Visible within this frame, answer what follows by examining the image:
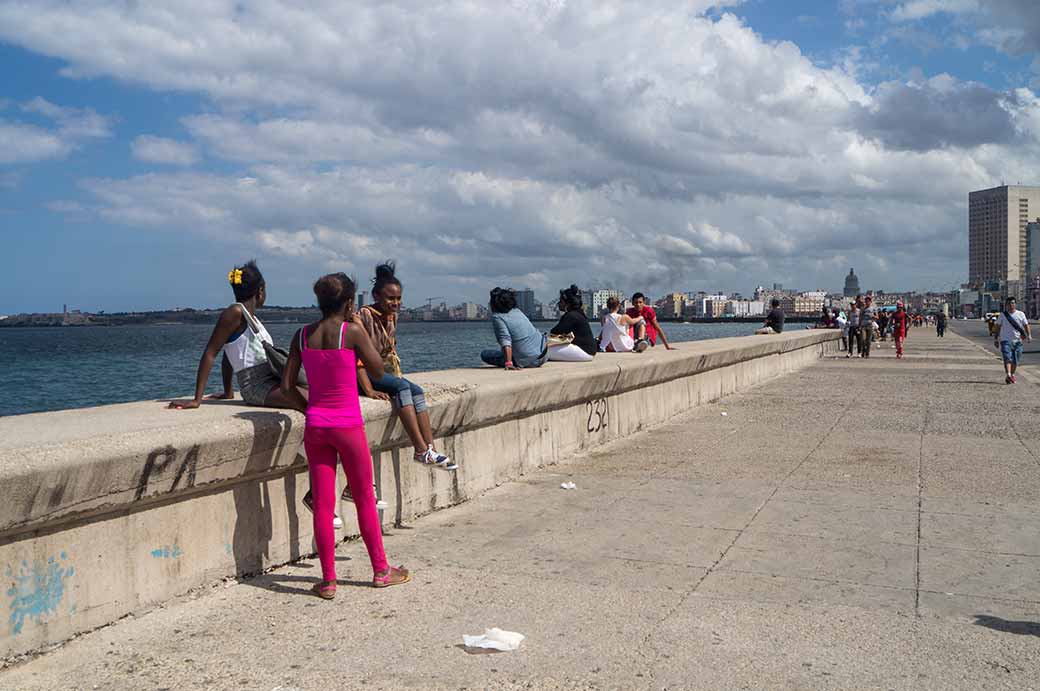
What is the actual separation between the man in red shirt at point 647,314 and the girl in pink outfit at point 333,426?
40.5 feet

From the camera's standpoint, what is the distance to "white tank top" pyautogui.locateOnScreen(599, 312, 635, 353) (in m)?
16.0

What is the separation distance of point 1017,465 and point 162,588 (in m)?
7.39

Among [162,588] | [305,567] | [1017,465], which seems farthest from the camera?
[1017,465]

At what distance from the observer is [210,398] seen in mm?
6758

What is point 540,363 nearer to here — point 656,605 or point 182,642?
point 656,605

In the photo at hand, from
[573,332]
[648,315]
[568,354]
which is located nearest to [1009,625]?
[568,354]

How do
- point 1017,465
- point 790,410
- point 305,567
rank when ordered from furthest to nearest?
point 790,410, point 1017,465, point 305,567

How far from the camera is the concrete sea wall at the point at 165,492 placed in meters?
3.96

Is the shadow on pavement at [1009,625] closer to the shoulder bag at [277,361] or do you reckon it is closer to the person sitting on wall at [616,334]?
the shoulder bag at [277,361]

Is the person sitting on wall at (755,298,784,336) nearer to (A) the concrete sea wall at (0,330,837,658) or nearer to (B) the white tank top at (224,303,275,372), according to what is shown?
(A) the concrete sea wall at (0,330,837,658)

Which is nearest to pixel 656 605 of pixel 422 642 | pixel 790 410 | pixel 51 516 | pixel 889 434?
pixel 422 642

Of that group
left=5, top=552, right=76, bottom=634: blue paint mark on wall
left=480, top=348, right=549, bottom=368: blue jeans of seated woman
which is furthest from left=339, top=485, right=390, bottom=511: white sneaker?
left=480, top=348, right=549, bottom=368: blue jeans of seated woman

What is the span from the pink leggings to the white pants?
7186mm

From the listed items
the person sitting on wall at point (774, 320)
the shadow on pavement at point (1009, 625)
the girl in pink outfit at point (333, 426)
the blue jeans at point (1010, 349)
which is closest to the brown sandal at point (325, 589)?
the girl in pink outfit at point (333, 426)
